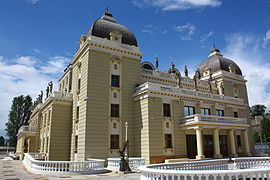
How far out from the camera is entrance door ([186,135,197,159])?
27031 mm

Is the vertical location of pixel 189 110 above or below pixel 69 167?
above

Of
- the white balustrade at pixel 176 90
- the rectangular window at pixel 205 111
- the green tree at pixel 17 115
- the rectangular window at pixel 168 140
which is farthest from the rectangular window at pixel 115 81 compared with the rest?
the green tree at pixel 17 115

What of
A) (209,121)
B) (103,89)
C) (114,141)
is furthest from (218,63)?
(114,141)

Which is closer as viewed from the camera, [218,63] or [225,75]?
[225,75]

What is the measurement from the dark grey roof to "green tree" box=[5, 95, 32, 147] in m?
45.8

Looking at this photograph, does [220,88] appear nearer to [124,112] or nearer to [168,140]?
[168,140]

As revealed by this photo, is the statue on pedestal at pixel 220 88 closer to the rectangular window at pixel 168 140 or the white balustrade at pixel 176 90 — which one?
the white balustrade at pixel 176 90

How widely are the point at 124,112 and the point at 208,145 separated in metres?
11.9

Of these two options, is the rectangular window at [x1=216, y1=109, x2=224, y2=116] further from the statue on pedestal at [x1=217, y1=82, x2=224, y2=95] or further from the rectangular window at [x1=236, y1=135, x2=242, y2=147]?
the statue on pedestal at [x1=217, y1=82, x2=224, y2=95]

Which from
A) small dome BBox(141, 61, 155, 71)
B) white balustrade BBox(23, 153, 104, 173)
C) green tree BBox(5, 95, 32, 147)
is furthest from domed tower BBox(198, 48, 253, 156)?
green tree BBox(5, 95, 32, 147)

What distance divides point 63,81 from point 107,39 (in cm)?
1501

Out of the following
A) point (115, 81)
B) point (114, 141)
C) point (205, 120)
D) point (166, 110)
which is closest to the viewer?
point (114, 141)

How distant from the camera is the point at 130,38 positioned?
3047 centimetres

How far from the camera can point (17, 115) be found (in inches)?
2272
